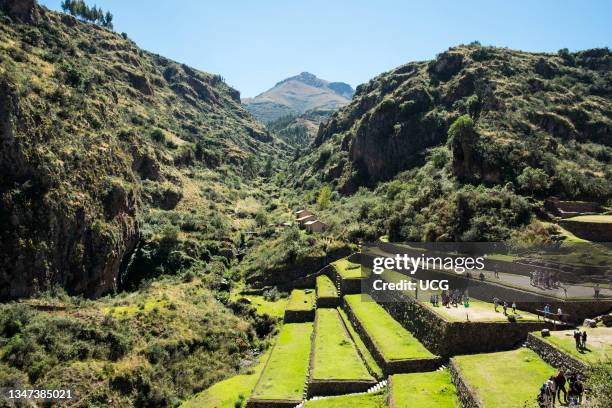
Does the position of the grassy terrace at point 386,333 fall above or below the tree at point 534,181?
below

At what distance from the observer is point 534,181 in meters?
47.3

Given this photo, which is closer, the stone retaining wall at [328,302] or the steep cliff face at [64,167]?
the steep cliff face at [64,167]

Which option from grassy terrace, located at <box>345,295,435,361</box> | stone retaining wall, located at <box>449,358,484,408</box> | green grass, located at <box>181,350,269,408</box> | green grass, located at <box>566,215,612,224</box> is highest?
green grass, located at <box>566,215,612,224</box>

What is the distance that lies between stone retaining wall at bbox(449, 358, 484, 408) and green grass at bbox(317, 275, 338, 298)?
22760mm

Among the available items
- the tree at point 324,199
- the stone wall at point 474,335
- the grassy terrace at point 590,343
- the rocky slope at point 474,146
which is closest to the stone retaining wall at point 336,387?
the stone wall at point 474,335

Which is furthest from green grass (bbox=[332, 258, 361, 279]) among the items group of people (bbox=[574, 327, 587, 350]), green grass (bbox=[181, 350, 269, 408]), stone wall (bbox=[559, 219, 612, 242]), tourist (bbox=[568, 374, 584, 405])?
tourist (bbox=[568, 374, 584, 405])

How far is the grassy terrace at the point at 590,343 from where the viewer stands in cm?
1834

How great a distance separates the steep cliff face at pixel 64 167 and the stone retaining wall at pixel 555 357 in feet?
125

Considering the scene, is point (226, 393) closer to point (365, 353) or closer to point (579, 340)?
point (365, 353)

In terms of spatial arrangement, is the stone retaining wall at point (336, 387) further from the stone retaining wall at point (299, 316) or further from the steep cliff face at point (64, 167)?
the steep cliff face at point (64, 167)

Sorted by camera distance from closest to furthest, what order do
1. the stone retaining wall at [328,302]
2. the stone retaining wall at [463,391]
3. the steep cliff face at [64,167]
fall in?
the stone retaining wall at [463,391]
the steep cliff face at [64,167]
the stone retaining wall at [328,302]

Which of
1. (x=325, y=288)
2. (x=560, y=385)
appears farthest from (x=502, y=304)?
(x=325, y=288)

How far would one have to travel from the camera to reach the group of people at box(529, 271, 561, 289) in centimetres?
2708

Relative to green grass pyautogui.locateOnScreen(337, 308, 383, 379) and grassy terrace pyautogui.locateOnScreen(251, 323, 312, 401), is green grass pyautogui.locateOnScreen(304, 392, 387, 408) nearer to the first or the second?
green grass pyautogui.locateOnScreen(337, 308, 383, 379)
